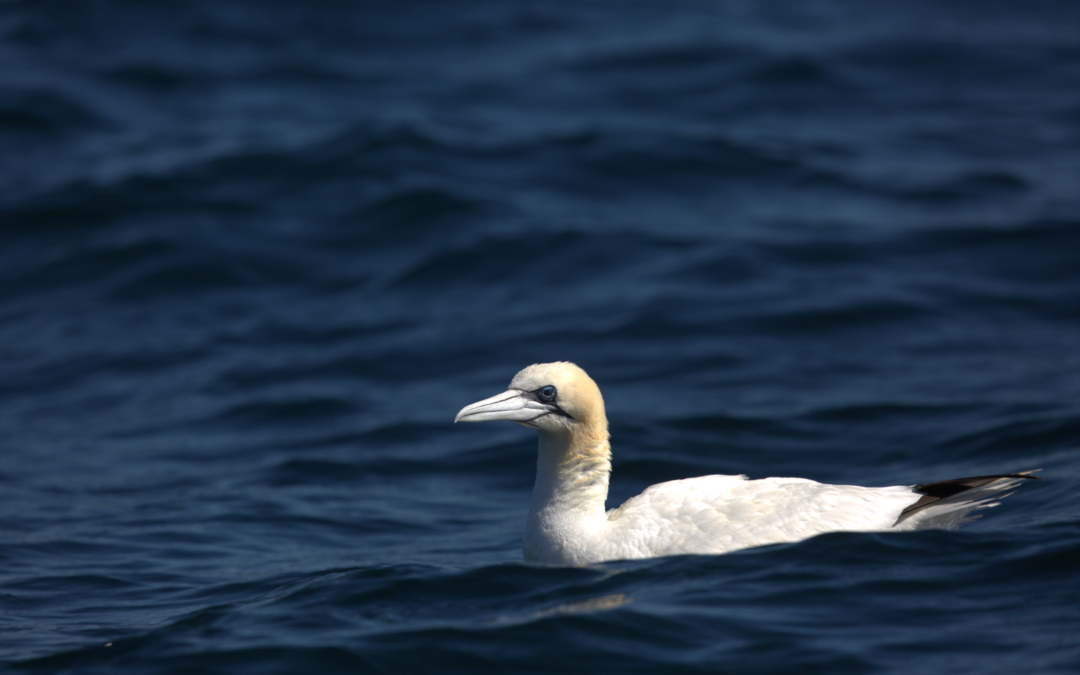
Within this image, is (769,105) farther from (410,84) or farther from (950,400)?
(950,400)

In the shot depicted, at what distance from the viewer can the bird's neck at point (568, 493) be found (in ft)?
24.1

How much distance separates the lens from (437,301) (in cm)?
1587

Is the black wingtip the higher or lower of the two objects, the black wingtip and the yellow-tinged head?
the lower

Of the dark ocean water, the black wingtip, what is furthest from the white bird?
the dark ocean water

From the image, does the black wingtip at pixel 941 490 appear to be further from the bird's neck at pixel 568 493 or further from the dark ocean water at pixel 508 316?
the bird's neck at pixel 568 493

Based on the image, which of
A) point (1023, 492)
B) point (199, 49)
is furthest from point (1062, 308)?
point (199, 49)

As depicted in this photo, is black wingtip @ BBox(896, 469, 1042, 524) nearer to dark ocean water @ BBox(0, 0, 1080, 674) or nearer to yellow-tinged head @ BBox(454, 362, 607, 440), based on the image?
dark ocean water @ BBox(0, 0, 1080, 674)

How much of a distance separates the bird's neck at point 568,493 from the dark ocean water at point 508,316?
0.32 metres

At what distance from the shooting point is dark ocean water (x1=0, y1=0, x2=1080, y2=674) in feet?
21.5

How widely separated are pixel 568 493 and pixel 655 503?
1.80 feet

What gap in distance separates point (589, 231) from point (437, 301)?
105 inches

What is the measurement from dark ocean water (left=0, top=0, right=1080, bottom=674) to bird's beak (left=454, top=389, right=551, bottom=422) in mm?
938

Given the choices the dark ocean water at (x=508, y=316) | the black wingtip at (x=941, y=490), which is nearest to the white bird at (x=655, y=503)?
the black wingtip at (x=941, y=490)

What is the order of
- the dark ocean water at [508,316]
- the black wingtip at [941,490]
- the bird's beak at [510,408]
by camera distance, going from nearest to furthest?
the dark ocean water at [508,316], the black wingtip at [941,490], the bird's beak at [510,408]
